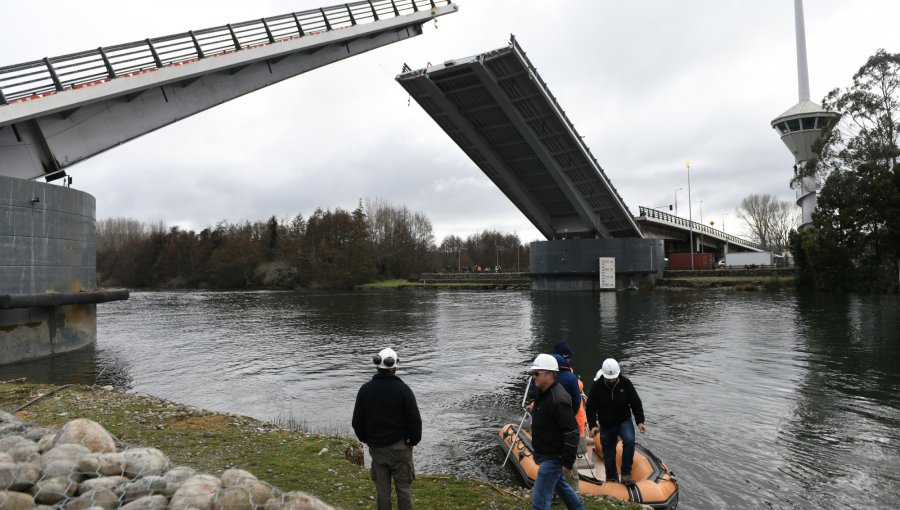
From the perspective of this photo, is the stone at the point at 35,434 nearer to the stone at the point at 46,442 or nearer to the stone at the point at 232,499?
the stone at the point at 46,442

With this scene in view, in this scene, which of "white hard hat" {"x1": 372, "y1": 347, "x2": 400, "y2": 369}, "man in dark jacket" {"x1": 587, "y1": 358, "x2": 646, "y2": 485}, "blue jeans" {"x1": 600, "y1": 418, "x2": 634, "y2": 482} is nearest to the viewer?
"white hard hat" {"x1": 372, "y1": 347, "x2": 400, "y2": 369}

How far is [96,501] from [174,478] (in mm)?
524

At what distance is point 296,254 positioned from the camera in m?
87.6

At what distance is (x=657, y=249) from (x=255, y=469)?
55.4 m

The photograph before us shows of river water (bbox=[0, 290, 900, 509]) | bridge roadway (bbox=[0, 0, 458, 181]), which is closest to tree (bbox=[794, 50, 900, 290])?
river water (bbox=[0, 290, 900, 509])

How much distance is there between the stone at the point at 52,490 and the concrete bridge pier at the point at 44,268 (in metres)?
14.0

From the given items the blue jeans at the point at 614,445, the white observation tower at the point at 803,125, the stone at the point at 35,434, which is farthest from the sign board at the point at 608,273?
the stone at the point at 35,434

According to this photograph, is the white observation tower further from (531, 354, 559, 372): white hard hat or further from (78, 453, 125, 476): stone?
(78, 453, 125, 476): stone

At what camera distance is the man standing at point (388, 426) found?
16.0ft

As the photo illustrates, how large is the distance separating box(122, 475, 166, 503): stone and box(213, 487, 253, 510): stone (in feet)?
2.15

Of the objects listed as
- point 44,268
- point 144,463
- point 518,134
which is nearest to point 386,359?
point 144,463

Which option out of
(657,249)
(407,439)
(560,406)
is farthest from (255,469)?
(657,249)

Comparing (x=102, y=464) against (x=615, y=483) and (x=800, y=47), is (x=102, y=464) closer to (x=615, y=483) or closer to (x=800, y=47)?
(x=615, y=483)

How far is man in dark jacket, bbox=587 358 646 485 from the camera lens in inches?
273
